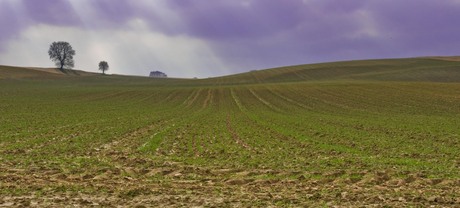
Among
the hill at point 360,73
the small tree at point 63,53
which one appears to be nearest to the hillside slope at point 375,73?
the hill at point 360,73

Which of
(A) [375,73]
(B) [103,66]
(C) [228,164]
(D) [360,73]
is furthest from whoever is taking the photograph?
(B) [103,66]

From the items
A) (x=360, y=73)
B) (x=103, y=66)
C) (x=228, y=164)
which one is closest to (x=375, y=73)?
(x=360, y=73)

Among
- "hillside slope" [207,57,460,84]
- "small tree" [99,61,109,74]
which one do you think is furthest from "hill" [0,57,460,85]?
"small tree" [99,61,109,74]

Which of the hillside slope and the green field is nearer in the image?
the green field

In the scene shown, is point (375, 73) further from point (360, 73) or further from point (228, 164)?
point (228, 164)

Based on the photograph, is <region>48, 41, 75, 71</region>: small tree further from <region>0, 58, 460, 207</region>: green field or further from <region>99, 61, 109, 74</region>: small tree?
<region>0, 58, 460, 207</region>: green field

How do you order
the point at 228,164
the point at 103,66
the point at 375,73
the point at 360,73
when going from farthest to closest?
the point at 103,66 → the point at 360,73 → the point at 375,73 → the point at 228,164

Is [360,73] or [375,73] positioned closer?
[375,73]

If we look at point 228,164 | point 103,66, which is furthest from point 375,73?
point 103,66

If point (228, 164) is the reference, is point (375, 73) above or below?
above

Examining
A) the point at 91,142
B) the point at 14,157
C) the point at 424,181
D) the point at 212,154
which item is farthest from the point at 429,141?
the point at 14,157

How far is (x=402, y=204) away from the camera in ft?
29.7

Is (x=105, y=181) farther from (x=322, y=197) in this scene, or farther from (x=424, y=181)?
(x=424, y=181)

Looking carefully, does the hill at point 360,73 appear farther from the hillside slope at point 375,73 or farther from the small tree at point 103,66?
the small tree at point 103,66
